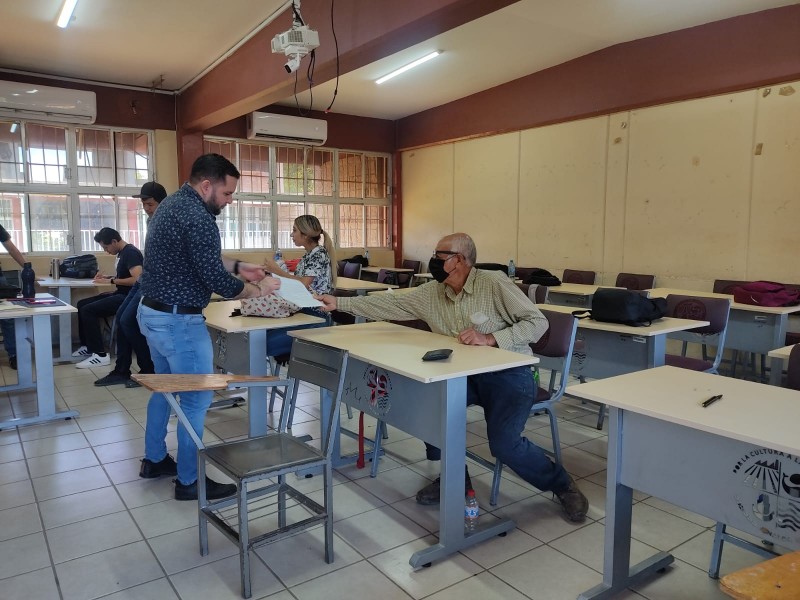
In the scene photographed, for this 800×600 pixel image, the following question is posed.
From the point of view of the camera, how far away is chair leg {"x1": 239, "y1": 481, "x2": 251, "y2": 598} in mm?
1958

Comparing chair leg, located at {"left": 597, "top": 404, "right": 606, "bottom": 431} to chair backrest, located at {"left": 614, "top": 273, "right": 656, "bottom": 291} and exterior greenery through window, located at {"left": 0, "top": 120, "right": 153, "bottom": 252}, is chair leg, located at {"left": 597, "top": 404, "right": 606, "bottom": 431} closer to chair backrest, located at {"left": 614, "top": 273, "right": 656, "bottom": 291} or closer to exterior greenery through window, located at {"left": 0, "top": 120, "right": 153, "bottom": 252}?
chair backrest, located at {"left": 614, "top": 273, "right": 656, "bottom": 291}

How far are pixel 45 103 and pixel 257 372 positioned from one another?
198 inches

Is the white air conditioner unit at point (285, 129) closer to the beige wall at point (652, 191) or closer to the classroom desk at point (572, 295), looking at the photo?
the beige wall at point (652, 191)

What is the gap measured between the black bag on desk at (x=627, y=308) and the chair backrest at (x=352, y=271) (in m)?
4.44

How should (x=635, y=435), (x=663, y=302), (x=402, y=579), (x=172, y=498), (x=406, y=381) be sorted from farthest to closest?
Answer: (x=663, y=302)
(x=172, y=498)
(x=406, y=381)
(x=402, y=579)
(x=635, y=435)

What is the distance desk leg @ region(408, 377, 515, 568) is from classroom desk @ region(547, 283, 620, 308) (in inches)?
139

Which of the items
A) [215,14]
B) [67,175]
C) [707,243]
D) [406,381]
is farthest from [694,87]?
[67,175]

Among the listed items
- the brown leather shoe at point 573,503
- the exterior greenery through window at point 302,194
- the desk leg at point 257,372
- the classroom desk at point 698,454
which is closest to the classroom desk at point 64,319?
the exterior greenery through window at point 302,194

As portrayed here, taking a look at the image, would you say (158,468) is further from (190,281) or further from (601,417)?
(601,417)

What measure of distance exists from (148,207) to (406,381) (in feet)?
7.08

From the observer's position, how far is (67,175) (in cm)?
702

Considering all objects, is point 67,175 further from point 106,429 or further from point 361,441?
point 361,441

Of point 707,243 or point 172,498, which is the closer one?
point 172,498

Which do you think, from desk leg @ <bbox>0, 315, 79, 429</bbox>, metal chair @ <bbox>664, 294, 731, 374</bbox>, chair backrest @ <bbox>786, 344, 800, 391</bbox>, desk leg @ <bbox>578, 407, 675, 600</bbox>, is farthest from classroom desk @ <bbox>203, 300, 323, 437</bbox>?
metal chair @ <bbox>664, 294, 731, 374</bbox>
